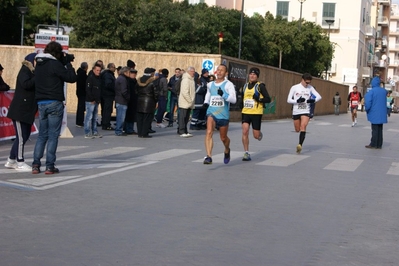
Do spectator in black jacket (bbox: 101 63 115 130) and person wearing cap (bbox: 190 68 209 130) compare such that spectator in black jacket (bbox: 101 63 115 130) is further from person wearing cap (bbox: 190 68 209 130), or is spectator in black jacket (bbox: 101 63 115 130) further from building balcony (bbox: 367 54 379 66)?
building balcony (bbox: 367 54 379 66)

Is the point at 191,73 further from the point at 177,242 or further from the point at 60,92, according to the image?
the point at 177,242

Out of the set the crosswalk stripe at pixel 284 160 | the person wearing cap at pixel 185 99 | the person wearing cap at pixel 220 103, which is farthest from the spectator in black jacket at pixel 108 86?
the person wearing cap at pixel 220 103

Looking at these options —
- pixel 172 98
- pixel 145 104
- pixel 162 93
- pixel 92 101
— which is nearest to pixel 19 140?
pixel 92 101

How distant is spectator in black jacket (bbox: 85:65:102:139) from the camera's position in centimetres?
1842

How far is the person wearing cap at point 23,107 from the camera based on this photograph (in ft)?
38.8

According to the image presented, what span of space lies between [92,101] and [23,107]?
21.4ft

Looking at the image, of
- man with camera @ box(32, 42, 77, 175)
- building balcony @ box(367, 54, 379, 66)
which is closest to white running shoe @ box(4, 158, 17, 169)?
man with camera @ box(32, 42, 77, 175)

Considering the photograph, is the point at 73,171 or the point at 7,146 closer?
the point at 73,171

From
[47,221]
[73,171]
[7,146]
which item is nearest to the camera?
[47,221]

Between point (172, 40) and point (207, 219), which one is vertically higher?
point (172, 40)

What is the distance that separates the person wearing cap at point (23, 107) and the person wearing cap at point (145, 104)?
7.57 m

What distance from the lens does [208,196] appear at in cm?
1024

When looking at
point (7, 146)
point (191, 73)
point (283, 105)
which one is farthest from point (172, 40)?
point (7, 146)

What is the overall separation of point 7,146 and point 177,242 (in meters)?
10.1
